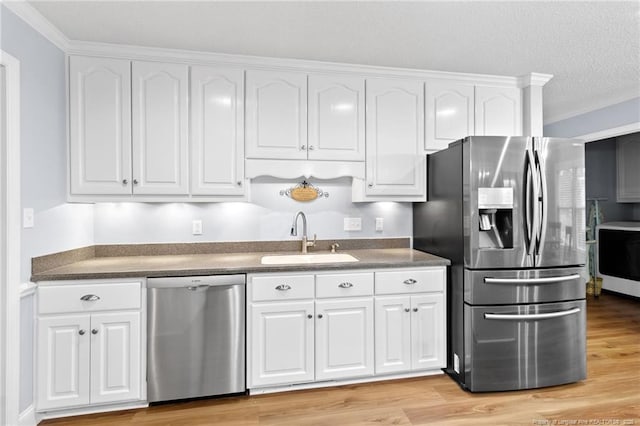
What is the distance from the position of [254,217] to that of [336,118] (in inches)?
41.7

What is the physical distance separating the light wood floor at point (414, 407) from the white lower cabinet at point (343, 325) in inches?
4.7

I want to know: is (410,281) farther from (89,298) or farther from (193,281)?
(89,298)

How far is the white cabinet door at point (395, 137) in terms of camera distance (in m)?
2.82

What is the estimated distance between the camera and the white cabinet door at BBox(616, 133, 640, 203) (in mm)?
4844

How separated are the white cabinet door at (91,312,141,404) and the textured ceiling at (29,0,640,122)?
5.88 feet

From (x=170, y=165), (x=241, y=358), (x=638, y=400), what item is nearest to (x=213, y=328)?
(x=241, y=358)

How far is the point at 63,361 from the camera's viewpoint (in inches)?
82.0

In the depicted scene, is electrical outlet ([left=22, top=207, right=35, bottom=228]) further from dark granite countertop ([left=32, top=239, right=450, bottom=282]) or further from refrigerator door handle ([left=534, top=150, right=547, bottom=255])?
refrigerator door handle ([left=534, top=150, right=547, bottom=255])

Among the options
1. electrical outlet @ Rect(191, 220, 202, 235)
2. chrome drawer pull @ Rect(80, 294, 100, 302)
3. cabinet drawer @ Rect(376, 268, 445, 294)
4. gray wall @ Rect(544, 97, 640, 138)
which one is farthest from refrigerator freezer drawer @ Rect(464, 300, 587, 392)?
chrome drawer pull @ Rect(80, 294, 100, 302)

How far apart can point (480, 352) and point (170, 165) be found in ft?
8.27

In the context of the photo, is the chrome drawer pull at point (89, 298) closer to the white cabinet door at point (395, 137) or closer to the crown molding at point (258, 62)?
the crown molding at point (258, 62)

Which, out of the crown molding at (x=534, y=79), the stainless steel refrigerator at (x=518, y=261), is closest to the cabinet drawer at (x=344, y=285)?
the stainless steel refrigerator at (x=518, y=261)

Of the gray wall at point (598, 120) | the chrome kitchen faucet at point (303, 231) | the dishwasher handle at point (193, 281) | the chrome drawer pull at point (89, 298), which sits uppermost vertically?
the gray wall at point (598, 120)

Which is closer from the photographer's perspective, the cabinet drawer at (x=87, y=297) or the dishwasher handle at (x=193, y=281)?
the cabinet drawer at (x=87, y=297)
